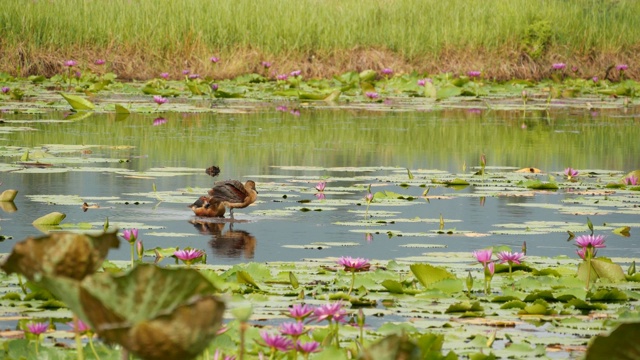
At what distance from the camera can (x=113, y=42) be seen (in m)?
17.5

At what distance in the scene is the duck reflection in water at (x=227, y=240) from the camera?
5516 millimetres

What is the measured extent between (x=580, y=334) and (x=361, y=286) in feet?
2.89

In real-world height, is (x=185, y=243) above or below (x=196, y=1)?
below

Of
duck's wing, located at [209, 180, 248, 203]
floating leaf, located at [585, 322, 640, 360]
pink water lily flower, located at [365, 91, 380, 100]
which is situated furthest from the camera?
pink water lily flower, located at [365, 91, 380, 100]

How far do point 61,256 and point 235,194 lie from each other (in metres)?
4.41

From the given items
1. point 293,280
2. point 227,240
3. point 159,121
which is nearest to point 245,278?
point 293,280

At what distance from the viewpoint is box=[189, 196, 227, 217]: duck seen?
21.5ft

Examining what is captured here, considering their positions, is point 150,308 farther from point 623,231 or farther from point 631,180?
point 631,180

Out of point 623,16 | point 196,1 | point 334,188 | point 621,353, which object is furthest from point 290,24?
point 621,353

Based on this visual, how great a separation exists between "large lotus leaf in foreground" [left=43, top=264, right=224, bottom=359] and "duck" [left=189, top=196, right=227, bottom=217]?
446 centimetres

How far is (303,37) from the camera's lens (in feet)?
58.5

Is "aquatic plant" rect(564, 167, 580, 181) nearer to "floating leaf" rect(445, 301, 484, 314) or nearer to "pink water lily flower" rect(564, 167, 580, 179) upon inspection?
"pink water lily flower" rect(564, 167, 580, 179)

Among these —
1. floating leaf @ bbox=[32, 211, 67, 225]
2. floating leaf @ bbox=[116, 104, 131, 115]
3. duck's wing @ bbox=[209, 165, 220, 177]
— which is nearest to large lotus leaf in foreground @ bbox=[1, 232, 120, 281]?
floating leaf @ bbox=[32, 211, 67, 225]

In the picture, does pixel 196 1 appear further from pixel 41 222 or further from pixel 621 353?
pixel 621 353
